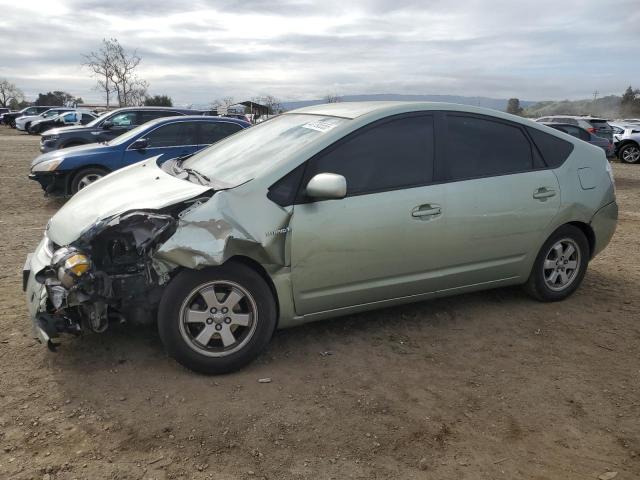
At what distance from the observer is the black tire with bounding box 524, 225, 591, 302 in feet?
14.8

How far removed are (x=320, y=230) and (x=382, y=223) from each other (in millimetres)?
451

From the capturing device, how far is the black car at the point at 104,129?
11.4m

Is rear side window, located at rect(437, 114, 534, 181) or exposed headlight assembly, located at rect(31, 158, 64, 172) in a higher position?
rear side window, located at rect(437, 114, 534, 181)

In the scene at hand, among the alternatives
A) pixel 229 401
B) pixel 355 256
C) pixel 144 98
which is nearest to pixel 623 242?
pixel 355 256

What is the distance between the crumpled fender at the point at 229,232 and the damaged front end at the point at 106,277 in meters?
0.09

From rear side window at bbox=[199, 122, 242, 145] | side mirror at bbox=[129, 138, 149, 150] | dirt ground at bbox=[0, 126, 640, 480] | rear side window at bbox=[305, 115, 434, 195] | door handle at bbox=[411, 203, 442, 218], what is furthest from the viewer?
rear side window at bbox=[199, 122, 242, 145]

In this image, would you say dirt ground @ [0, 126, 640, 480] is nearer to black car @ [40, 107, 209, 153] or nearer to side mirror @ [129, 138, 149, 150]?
side mirror @ [129, 138, 149, 150]

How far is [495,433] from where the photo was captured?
115 inches

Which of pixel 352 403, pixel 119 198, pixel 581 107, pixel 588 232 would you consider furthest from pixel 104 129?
pixel 581 107

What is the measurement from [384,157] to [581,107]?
248 ft

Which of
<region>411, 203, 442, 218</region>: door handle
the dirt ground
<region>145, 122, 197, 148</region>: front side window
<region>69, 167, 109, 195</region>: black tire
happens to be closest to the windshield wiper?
the dirt ground

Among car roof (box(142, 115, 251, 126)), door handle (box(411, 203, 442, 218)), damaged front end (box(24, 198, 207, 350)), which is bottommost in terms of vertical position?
damaged front end (box(24, 198, 207, 350))

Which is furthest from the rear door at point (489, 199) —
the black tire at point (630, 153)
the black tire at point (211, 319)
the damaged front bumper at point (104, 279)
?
the black tire at point (630, 153)

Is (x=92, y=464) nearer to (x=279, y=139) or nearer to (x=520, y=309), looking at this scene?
(x=279, y=139)
